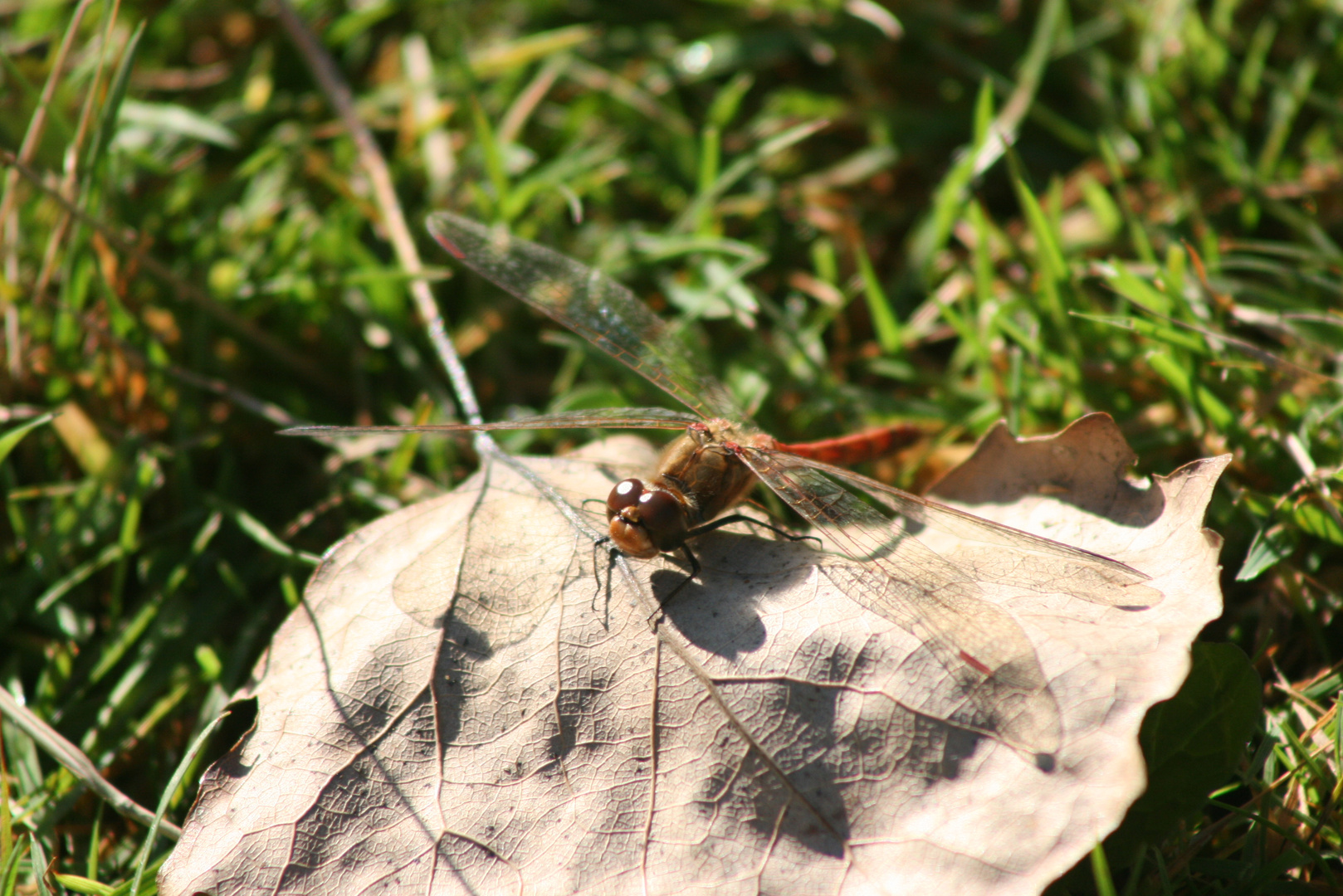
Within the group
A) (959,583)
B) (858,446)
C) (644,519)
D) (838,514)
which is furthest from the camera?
(858,446)

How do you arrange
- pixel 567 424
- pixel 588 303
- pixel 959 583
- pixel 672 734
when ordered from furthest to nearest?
pixel 588 303
pixel 567 424
pixel 959 583
pixel 672 734

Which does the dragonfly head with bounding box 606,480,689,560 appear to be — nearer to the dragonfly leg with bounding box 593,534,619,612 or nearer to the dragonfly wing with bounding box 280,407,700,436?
the dragonfly leg with bounding box 593,534,619,612

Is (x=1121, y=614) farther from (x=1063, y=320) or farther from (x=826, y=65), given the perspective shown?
(x=826, y=65)

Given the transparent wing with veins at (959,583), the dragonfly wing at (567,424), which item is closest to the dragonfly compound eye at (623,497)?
the dragonfly wing at (567,424)

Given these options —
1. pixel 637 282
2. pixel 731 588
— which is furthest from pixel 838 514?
pixel 637 282

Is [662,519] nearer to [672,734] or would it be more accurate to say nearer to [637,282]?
[672,734]

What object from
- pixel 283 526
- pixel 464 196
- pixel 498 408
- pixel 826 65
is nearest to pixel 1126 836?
pixel 498 408

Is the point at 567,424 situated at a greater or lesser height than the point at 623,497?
greater

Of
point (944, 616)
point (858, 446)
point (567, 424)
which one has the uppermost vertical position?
point (567, 424)
